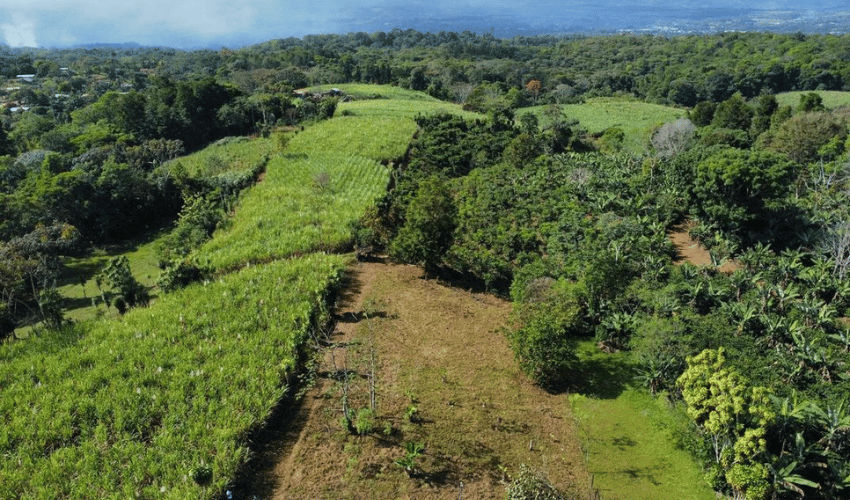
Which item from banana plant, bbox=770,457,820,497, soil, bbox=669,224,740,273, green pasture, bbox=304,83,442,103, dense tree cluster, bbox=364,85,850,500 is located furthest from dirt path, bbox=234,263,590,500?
green pasture, bbox=304,83,442,103

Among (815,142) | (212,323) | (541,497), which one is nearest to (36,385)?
(212,323)

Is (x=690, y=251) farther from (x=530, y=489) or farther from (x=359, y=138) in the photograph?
(x=359, y=138)

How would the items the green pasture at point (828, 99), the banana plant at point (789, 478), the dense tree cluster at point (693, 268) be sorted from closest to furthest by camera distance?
the banana plant at point (789, 478) → the dense tree cluster at point (693, 268) → the green pasture at point (828, 99)

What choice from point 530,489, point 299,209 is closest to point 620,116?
point 299,209

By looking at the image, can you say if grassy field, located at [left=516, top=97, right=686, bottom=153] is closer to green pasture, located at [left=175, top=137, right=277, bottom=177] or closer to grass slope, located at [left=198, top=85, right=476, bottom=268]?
grass slope, located at [left=198, top=85, right=476, bottom=268]

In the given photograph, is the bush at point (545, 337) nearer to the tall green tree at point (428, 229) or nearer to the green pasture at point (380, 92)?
the tall green tree at point (428, 229)

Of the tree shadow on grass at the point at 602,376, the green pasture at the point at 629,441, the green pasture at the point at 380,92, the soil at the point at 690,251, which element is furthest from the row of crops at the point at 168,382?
the green pasture at the point at 380,92
